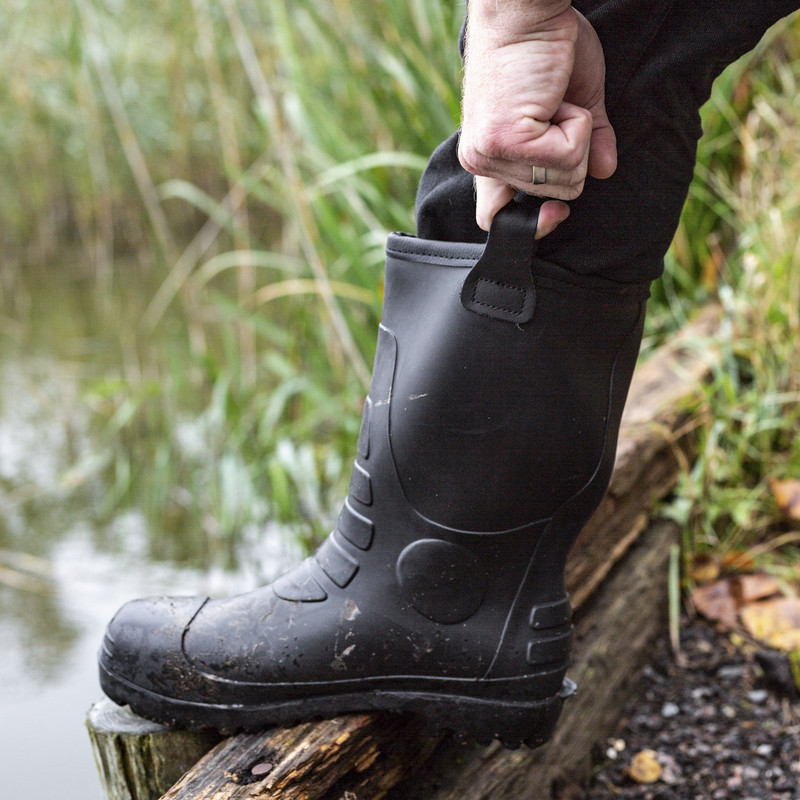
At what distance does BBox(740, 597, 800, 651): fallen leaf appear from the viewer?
122cm

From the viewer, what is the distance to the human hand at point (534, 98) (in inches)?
23.0

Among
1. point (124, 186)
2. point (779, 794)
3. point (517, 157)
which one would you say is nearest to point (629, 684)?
point (779, 794)

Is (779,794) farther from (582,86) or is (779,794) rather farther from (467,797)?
(582,86)

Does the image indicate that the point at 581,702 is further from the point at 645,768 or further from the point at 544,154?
the point at 544,154

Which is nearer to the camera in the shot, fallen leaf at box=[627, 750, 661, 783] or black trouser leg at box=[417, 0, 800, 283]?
black trouser leg at box=[417, 0, 800, 283]

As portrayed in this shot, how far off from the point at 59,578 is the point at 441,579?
1582mm

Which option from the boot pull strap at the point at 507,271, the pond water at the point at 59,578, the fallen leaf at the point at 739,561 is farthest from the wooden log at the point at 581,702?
the pond water at the point at 59,578

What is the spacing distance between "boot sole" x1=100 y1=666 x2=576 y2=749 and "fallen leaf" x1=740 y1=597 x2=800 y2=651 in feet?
1.80

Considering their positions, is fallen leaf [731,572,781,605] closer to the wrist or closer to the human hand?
the human hand

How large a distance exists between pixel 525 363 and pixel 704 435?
85 centimetres

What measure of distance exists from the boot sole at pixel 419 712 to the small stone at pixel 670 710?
1.28ft

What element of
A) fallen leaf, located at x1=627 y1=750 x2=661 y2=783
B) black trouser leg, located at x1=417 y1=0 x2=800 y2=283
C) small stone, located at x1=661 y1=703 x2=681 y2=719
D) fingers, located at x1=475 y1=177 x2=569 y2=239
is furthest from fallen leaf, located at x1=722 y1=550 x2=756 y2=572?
fingers, located at x1=475 y1=177 x2=569 y2=239

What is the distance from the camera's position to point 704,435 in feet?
4.86

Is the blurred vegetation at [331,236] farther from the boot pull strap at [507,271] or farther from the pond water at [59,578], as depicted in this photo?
the boot pull strap at [507,271]
